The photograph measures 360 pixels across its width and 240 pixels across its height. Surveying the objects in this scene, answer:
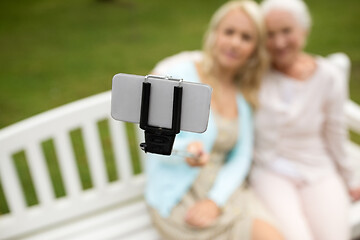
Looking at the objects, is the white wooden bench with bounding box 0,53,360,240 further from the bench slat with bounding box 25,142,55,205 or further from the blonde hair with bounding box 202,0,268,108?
the blonde hair with bounding box 202,0,268,108

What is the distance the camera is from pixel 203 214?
1.88m

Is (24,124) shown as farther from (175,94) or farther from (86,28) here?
(86,28)

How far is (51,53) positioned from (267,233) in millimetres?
3940

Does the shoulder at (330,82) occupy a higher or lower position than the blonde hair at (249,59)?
lower

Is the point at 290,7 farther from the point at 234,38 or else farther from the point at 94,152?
the point at 94,152

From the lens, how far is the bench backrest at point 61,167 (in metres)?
1.97

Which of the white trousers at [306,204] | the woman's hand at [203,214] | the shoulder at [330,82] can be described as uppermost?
the shoulder at [330,82]

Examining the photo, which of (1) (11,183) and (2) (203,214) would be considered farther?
(1) (11,183)

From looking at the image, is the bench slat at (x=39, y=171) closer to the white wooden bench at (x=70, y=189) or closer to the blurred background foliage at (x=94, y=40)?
the white wooden bench at (x=70, y=189)

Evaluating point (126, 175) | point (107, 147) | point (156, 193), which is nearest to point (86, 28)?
point (107, 147)

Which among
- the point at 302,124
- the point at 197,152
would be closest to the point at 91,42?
the point at 302,124

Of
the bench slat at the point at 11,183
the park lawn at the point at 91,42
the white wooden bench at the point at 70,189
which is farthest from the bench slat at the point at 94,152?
the park lawn at the point at 91,42

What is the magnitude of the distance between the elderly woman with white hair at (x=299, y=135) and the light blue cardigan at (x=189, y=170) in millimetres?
130

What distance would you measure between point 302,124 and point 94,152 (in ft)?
3.47
